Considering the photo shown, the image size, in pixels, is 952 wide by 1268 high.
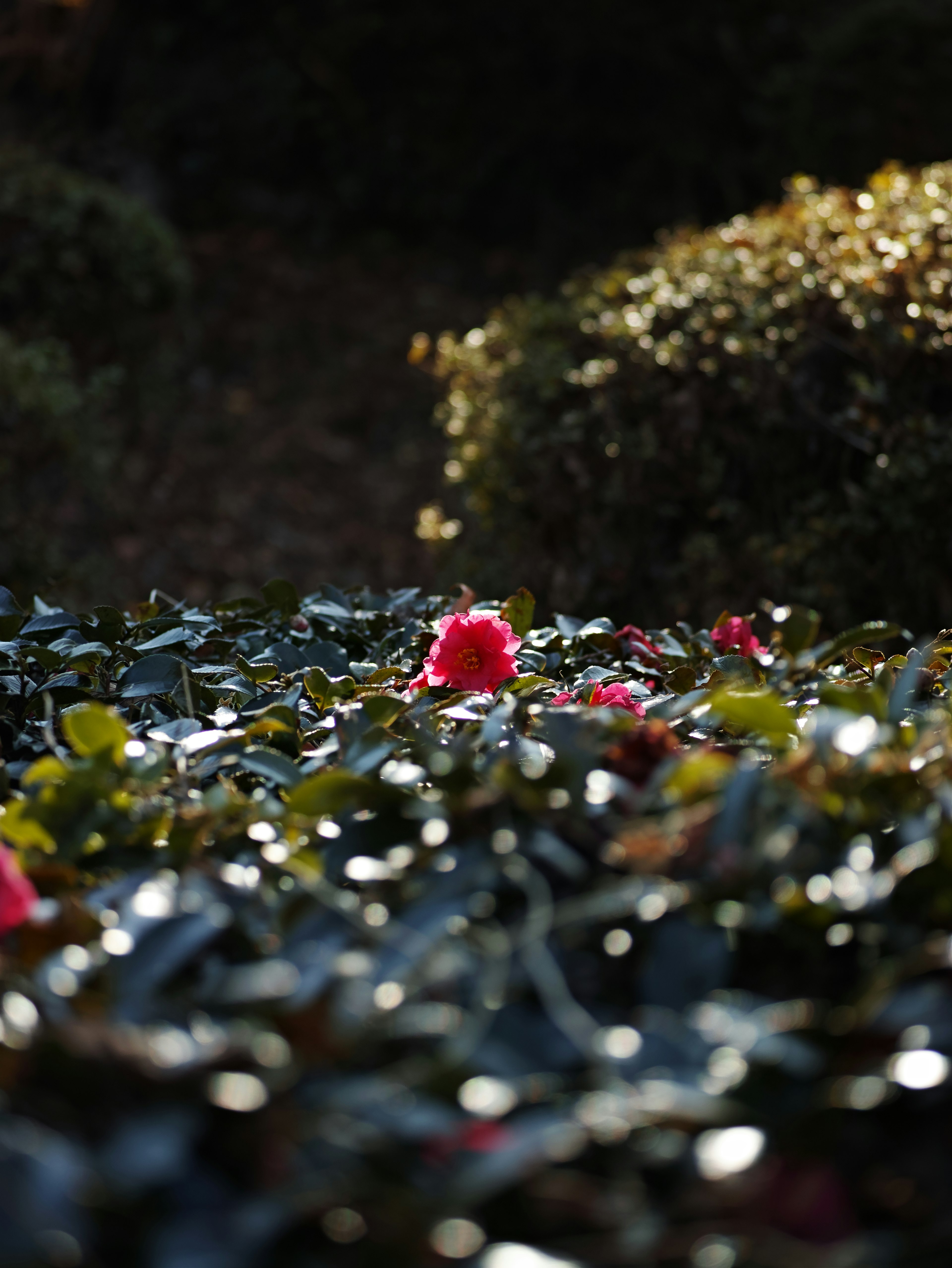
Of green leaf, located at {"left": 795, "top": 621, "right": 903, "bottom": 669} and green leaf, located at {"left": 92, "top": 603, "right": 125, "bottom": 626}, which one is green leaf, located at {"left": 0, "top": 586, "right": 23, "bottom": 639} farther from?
green leaf, located at {"left": 795, "top": 621, "right": 903, "bottom": 669}

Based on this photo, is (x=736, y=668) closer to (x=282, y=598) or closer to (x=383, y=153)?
(x=282, y=598)

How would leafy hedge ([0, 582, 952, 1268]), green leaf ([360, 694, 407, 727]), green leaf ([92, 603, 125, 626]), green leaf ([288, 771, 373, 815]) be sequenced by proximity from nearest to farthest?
leafy hedge ([0, 582, 952, 1268]), green leaf ([288, 771, 373, 815]), green leaf ([360, 694, 407, 727]), green leaf ([92, 603, 125, 626])

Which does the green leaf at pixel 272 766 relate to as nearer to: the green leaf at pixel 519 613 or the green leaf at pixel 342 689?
the green leaf at pixel 342 689

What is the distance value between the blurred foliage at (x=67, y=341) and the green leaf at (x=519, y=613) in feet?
13.8

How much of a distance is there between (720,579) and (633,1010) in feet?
8.77

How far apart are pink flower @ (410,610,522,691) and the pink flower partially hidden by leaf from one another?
0.34 ft

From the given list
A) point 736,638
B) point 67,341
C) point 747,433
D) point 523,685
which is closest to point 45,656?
point 523,685

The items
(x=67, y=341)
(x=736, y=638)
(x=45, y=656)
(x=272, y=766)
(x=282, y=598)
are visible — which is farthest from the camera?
(x=67, y=341)

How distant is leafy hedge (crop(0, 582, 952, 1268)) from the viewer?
2.01 ft

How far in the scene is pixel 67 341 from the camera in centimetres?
698

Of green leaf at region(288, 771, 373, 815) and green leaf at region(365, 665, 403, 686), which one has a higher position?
green leaf at region(365, 665, 403, 686)

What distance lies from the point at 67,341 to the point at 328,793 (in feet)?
22.2

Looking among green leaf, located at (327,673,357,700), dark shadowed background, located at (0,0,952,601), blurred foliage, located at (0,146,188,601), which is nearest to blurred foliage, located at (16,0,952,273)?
dark shadowed background, located at (0,0,952,601)

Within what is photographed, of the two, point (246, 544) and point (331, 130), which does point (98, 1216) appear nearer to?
point (246, 544)
